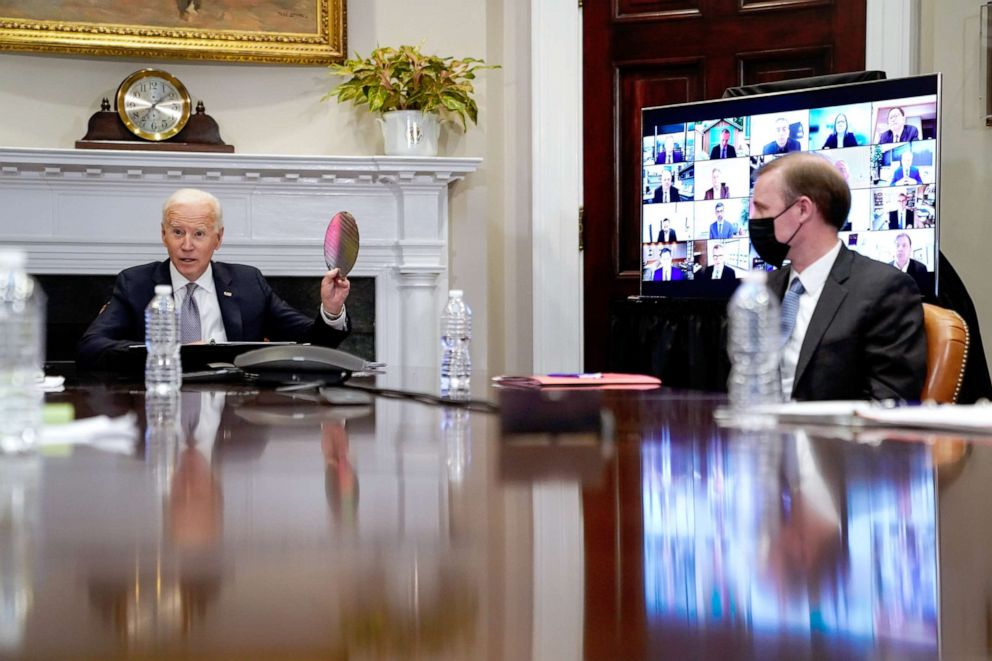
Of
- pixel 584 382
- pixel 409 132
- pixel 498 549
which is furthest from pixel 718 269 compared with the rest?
pixel 498 549

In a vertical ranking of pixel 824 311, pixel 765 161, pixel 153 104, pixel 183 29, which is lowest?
pixel 824 311

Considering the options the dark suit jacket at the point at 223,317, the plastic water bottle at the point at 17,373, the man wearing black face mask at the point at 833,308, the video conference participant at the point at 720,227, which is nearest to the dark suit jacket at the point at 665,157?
the video conference participant at the point at 720,227

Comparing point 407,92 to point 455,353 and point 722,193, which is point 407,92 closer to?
point 722,193

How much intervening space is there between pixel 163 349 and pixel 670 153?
2609 millimetres

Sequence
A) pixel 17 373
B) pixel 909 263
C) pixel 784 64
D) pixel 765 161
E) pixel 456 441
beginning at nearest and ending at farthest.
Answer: pixel 17 373 < pixel 456 441 < pixel 909 263 < pixel 765 161 < pixel 784 64

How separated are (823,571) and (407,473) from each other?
44cm

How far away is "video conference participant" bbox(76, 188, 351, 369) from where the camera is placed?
2.93 m

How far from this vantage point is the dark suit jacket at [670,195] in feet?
13.4

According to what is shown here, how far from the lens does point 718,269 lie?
13.0ft

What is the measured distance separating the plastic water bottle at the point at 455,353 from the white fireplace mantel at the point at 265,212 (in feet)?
8.56

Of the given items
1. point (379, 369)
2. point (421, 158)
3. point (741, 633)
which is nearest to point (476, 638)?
point (741, 633)

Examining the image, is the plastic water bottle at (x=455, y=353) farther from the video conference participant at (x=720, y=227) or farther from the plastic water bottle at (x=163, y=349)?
the video conference participant at (x=720, y=227)

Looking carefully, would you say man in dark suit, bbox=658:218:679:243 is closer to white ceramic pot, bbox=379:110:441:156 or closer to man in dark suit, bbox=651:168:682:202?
man in dark suit, bbox=651:168:682:202

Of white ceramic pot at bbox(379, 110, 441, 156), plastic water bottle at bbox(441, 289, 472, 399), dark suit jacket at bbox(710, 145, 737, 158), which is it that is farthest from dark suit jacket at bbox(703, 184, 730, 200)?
plastic water bottle at bbox(441, 289, 472, 399)
